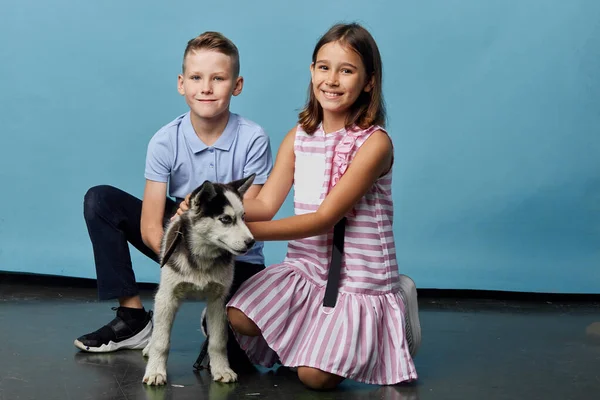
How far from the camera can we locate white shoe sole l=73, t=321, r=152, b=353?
2807 millimetres

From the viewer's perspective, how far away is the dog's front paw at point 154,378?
2451 millimetres

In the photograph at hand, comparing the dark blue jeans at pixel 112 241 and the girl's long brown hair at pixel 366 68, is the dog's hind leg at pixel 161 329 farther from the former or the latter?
the girl's long brown hair at pixel 366 68

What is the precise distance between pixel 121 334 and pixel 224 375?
0.51 m

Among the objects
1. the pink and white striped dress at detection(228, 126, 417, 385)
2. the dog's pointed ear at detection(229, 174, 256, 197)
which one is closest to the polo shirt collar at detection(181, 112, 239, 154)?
the pink and white striped dress at detection(228, 126, 417, 385)

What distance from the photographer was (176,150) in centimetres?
287

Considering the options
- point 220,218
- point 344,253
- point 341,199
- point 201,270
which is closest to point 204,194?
point 220,218

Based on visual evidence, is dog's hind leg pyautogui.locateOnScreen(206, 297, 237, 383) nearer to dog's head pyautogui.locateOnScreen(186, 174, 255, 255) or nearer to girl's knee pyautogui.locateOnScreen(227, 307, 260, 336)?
girl's knee pyautogui.locateOnScreen(227, 307, 260, 336)

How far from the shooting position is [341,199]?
8.19ft

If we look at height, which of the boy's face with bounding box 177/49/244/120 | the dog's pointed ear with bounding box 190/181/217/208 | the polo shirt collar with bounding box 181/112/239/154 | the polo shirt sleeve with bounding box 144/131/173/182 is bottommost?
the dog's pointed ear with bounding box 190/181/217/208

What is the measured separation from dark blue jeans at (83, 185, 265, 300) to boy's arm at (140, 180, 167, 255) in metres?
0.07

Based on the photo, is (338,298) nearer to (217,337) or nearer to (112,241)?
(217,337)

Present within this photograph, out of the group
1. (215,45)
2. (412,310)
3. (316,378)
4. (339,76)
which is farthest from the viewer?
(215,45)

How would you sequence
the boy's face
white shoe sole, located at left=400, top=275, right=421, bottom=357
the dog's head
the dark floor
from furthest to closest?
the boy's face, white shoe sole, located at left=400, top=275, right=421, bottom=357, the dark floor, the dog's head

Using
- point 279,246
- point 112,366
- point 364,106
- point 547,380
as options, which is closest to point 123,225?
point 112,366
